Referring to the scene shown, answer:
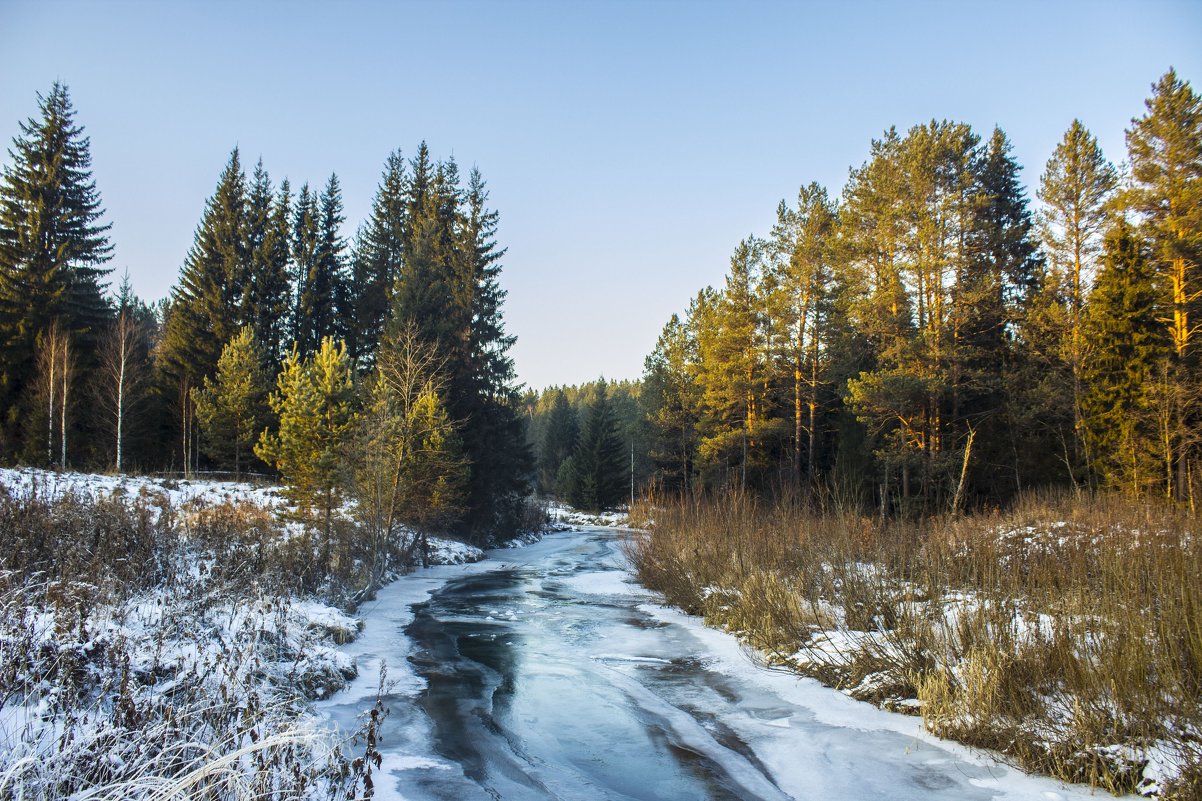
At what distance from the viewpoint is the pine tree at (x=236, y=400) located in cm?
3164

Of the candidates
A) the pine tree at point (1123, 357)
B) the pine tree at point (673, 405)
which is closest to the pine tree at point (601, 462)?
the pine tree at point (673, 405)

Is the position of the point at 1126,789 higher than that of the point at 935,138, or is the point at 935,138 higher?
the point at 935,138

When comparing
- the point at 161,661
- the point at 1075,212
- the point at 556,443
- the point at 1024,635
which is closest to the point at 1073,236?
the point at 1075,212

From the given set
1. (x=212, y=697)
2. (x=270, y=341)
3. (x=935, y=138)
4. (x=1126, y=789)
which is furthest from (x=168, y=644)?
(x=270, y=341)

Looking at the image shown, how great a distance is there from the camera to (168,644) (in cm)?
661

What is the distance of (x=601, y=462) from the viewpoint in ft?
180

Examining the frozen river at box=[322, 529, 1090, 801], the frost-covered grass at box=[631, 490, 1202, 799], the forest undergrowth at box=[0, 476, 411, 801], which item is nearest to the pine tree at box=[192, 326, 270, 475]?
the forest undergrowth at box=[0, 476, 411, 801]

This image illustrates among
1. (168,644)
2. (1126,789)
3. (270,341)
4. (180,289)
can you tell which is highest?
(180,289)

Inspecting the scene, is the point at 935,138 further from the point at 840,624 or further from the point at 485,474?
the point at 485,474

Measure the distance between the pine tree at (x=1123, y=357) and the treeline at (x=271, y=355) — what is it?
21.1 metres

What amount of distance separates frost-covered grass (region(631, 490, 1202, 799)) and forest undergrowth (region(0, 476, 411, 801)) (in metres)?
5.56

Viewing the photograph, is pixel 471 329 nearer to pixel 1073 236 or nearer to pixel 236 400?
pixel 236 400

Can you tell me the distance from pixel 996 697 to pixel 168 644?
8.04 m

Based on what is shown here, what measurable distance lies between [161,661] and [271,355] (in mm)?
37468
